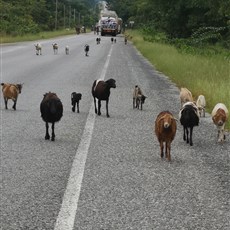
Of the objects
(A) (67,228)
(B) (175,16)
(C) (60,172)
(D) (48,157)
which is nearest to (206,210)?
(A) (67,228)

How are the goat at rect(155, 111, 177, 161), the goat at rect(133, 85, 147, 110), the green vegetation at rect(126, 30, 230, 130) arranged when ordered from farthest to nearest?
the green vegetation at rect(126, 30, 230, 130), the goat at rect(133, 85, 147, 110), the goat at rect(155, 111, 177, 161)

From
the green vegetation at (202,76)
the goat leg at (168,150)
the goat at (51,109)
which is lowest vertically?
the green vegetation at (202,76)

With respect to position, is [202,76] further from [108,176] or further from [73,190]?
[73,190]

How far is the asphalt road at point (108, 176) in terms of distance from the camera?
16.5ft

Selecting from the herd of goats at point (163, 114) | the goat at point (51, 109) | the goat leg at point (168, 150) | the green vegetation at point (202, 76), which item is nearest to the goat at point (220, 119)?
the herd of goats at point (163, 114)

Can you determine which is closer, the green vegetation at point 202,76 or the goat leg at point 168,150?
the goat leg at point 168,150

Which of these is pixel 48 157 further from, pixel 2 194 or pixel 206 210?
pixel 206 210

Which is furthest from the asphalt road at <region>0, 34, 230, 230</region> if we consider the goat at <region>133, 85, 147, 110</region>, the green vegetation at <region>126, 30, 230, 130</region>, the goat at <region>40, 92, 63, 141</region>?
the green vegetation at <region>126, 30, 230, 130</region>

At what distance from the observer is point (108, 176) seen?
251 inches

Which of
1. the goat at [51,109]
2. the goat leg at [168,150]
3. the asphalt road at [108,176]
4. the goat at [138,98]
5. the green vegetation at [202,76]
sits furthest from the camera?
the green vegetation at [202,76]

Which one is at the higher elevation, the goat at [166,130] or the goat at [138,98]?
the goat at [166,130]

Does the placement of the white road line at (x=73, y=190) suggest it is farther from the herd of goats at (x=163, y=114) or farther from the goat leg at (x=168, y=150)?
the goat leg at (x=168, y=150)

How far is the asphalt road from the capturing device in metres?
5.02

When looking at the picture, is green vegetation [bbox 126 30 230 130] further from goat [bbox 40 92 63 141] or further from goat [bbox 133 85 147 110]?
goat [bbox 40 92 63 141]
